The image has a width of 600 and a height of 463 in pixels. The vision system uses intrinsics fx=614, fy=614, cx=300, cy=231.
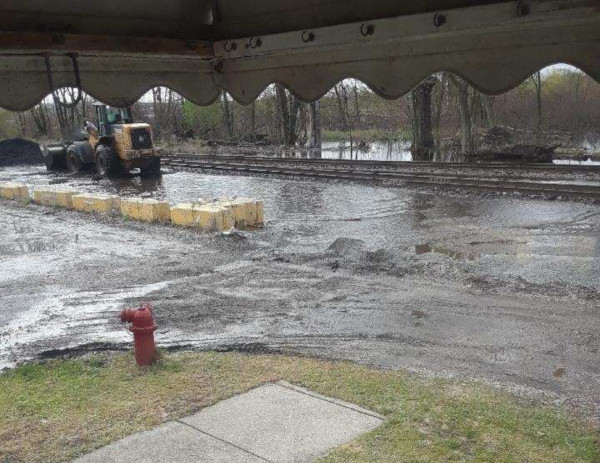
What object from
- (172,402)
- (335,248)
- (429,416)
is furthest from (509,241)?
(172,402)

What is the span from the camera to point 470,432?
510cm

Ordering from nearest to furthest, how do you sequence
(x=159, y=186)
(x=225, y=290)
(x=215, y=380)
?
(x=215, y=380), (x=225, y=290), (x=159, y=186)

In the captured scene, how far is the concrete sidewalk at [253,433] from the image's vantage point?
190 inches

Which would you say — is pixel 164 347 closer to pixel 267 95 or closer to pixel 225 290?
pixel 225 290

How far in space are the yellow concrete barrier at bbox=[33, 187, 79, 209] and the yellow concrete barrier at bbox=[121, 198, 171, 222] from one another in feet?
11.8

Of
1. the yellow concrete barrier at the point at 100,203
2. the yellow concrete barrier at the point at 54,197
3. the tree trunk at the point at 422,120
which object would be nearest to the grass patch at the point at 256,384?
the yellow concrete barrier at the point at 100,203

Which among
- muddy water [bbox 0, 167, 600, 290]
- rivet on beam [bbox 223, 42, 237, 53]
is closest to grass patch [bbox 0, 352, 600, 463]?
rivet on beam [bbox 223, 42, 237, 53]

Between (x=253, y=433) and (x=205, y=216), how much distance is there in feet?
32.7

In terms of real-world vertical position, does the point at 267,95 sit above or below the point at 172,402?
above

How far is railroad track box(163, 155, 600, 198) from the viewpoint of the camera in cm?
1774

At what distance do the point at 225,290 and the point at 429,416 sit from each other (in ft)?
17.3

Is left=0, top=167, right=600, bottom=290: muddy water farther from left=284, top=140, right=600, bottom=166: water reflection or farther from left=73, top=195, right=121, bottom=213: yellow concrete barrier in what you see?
left=284, top=140, right=600, bottom=166: water reflection

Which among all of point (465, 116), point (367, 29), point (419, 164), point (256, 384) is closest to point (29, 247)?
point (256, 384)

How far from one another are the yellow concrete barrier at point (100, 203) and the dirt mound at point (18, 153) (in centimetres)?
2383
